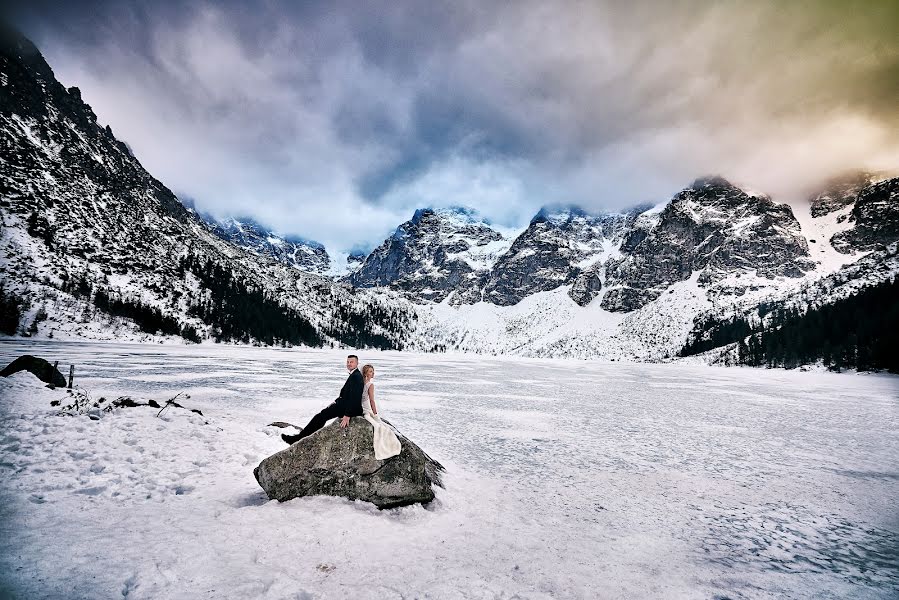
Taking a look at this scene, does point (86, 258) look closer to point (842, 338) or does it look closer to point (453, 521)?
point (453, 521)

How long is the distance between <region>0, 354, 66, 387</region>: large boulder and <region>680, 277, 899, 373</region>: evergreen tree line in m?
121

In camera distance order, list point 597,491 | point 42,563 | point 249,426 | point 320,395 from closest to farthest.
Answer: point 42,563
point 597,491
point 249,426
point 320,395

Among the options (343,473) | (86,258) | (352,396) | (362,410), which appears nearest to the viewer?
(343,473)

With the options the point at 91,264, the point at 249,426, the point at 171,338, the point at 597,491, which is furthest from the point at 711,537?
the point at 91,264

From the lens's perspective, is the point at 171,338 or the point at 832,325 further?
the point at 171,338

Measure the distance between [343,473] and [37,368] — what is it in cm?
1620

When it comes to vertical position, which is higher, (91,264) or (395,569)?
(91,264)

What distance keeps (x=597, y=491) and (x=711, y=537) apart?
114 inches

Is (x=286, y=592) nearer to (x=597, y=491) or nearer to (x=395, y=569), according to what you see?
(x=395, y=569)

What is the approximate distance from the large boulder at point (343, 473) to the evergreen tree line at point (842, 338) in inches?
4433

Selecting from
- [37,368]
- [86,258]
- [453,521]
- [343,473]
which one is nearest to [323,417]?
[343,473]

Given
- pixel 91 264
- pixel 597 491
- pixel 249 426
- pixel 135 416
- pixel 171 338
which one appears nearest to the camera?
pixel 597 491

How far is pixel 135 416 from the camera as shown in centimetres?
1252

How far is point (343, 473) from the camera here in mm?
9180
